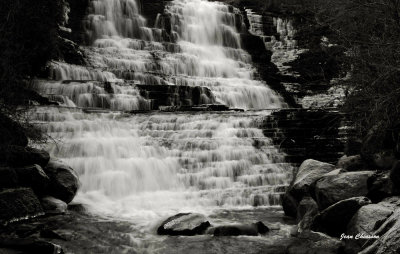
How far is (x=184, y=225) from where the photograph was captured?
27.3 feet

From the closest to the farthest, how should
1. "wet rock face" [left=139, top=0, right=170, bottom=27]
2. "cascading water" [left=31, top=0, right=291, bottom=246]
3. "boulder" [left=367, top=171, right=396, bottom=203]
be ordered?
"boulder" [left=367, top=171, right=396, bottom=203] < "cascading water" [left=31, top=0, right=291, bottom=246] < "wet rock face" [left=139, top=0, right=170, bottom=27]

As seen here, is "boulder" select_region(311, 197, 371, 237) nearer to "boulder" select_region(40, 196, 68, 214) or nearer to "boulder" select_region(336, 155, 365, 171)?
"boulder" select_region(336, 155, 365, 171)

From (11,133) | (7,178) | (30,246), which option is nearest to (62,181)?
(7,178)

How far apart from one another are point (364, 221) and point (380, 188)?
118 centimetres

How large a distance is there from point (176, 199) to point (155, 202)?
24.4 inches

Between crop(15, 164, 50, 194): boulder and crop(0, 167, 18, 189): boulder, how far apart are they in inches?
11.4

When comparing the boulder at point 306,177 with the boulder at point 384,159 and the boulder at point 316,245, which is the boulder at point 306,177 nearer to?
the boulder at point 384,159

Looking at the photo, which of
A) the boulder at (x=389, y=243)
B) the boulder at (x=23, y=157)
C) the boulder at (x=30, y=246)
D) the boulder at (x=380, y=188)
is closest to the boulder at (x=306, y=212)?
the boulder at (x=380, y=188)

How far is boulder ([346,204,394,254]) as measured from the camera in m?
6.43

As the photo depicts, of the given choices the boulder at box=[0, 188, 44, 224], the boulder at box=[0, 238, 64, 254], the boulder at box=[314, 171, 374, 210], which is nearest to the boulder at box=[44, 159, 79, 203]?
the boulder at box=[0, 188, 44, 224]

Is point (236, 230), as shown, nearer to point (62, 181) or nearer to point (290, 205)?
point (290, 205)

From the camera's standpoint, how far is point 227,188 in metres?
11.7

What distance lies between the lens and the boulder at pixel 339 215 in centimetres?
734

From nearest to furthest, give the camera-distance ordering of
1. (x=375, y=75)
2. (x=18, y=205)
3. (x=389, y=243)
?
(x=389, y=243) → (x=18, y=205) → (x=375, y=75)
